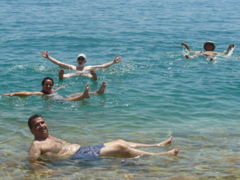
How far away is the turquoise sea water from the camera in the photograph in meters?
8.48

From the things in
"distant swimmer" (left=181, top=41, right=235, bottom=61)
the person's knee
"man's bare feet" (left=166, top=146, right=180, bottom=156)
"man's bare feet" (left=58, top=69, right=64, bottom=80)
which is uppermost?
"distant swimmer" (left=181, top=41, right=235, bottom=61)

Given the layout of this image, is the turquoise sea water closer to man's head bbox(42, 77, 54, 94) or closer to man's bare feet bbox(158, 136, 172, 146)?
man's bare feet bbox(158, 136, 172, 146)

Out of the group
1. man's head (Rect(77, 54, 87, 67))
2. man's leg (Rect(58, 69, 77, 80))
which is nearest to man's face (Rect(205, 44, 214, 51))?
man's head (Rect(77, 54, 87, 67))

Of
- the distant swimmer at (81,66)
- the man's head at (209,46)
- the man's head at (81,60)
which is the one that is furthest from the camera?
the man's head at (209,46)

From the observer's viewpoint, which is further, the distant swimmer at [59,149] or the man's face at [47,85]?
the man's face at [47,85]

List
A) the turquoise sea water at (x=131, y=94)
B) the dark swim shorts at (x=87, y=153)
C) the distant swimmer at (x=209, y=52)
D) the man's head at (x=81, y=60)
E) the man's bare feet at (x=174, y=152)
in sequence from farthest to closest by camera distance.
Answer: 1. the distant swimmer at (x=209, y=52)
2. the man's head at (x=81, y=60)
3. the man's bare feet at (x=174, y=152)
4. the dark swim shorts at (x=87, y=153)
5. the turquoise sea water at (x=131, y=94)

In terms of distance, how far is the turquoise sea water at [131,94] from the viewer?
848cm

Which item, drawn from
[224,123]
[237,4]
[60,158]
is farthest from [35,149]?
[237,4]

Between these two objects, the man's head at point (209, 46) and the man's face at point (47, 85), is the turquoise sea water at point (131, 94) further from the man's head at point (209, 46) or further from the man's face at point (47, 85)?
the man's head at point (209, 46)

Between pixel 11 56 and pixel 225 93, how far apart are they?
914 centimetres

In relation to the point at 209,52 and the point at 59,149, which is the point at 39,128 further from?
the point at 209,52

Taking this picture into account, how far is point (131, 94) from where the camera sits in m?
13.9

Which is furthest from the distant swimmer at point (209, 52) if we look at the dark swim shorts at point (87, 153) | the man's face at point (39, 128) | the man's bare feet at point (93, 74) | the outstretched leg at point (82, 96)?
the man's face at point (39, 128)

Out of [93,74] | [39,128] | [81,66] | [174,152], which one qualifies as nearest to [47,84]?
[93,74]
